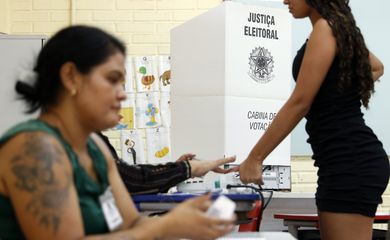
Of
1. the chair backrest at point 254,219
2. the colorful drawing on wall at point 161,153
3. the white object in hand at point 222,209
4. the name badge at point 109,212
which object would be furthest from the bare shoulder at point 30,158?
the colorful drawing on wall at point 161,153

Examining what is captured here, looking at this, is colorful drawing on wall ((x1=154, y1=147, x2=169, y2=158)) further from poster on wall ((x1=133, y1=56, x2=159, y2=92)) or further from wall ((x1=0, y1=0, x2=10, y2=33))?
wall ((x1=0, y1=0, x2=10, y2=33))

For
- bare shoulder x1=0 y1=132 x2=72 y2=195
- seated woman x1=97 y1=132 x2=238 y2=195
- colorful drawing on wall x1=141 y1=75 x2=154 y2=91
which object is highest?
colorful drawing on wall x1=141 y1=75 x2=154 y2=91

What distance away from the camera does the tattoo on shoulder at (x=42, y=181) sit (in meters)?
1.04

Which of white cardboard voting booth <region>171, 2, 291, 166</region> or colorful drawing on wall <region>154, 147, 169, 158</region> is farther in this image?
colorful drawing on wall <region>154, 147, 169, 158</region>

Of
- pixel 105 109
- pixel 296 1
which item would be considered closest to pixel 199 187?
pixel 296 1

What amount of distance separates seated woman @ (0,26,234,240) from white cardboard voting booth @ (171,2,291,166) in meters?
1.82

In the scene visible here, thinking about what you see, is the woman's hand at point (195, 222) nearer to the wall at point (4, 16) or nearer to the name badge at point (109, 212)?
the name badge at point (109, 212)

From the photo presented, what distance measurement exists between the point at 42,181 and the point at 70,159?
0.29 ft

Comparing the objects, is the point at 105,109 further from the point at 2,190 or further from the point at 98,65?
the point at 2,190

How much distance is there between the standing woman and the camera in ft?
5.90

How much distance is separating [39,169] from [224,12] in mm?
2131

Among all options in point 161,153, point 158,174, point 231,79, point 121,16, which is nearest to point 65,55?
point 158,174

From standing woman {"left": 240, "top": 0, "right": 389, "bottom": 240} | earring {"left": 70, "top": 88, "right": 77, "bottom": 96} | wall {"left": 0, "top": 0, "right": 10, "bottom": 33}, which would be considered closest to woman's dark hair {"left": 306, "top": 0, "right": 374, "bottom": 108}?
standing woman {"left": 240, "top": 0, "right": 389, "bottom": 240}

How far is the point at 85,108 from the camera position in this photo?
1.16 m
